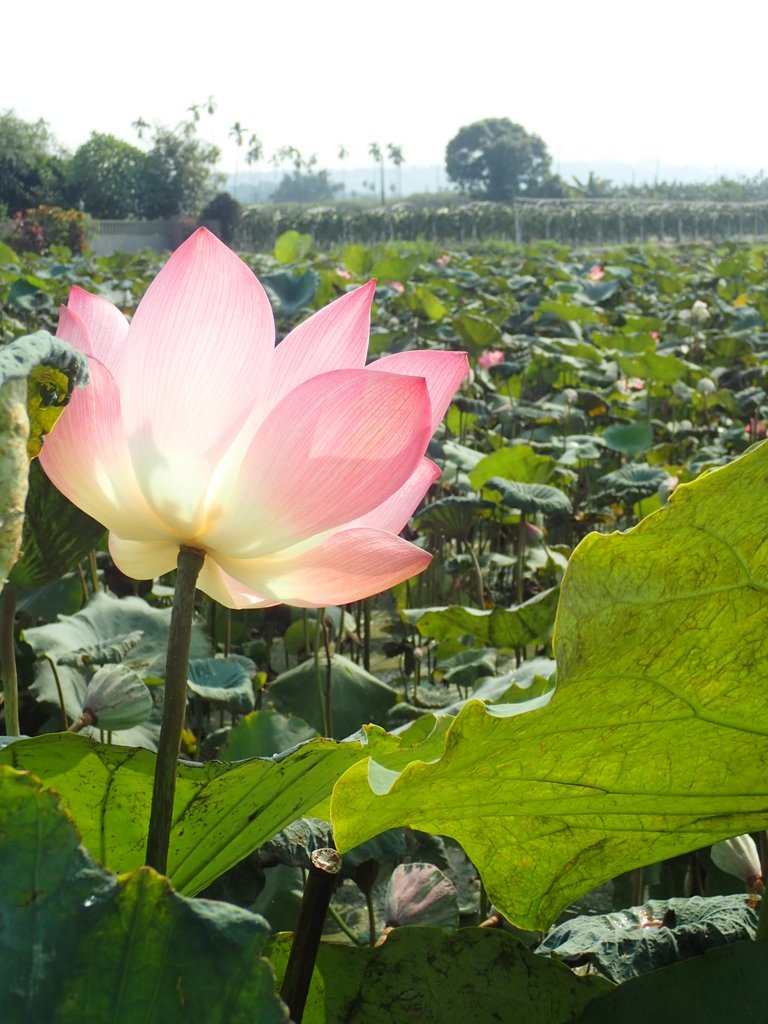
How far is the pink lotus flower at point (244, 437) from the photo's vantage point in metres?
0.38

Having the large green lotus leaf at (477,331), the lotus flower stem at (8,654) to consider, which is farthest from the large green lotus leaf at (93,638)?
the large green lotus leaf at (477,331)

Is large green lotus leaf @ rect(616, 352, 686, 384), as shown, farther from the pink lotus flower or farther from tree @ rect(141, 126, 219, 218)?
tree @ rect(141, 126, 219, 218)

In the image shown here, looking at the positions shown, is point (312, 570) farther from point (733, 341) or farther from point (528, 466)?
point (733, 341)

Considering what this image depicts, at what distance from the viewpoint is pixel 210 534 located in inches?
15.8

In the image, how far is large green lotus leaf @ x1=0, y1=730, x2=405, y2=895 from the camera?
15.2 inches

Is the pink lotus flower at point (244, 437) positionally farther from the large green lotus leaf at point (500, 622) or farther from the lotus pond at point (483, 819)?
the large green lotus leaf at point (500, 622)

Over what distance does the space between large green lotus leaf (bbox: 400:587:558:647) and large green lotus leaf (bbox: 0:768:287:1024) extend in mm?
1182

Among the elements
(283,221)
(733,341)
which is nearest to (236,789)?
(733,341)

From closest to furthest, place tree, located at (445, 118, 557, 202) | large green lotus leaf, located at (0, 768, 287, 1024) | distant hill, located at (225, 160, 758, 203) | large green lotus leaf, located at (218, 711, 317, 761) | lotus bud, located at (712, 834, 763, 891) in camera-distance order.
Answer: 1. large green lotus leaf, located at (0, 768, 287, 1024)
2. lotus bud, located at (712, 834, 763, 891)
3. large green lotus leaf, located at (218, 711, 317, 761)
4. tree, located at (445, 118, 557, 202)
5. distant hill, located at (225, 160, 758, 203)

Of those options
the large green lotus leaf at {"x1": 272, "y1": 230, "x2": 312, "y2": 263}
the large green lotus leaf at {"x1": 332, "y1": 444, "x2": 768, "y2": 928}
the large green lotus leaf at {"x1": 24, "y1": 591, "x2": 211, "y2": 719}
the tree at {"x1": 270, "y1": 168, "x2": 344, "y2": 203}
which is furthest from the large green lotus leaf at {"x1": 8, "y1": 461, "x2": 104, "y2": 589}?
the tree at {"x1": 270, "y1": 168, "x2": 344, "y2": 203}

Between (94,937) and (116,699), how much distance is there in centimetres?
54

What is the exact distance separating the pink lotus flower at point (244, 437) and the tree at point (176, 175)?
35.5 meters

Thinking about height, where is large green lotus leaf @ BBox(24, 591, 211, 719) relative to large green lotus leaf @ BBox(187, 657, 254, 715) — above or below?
above

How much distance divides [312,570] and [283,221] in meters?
25.2
